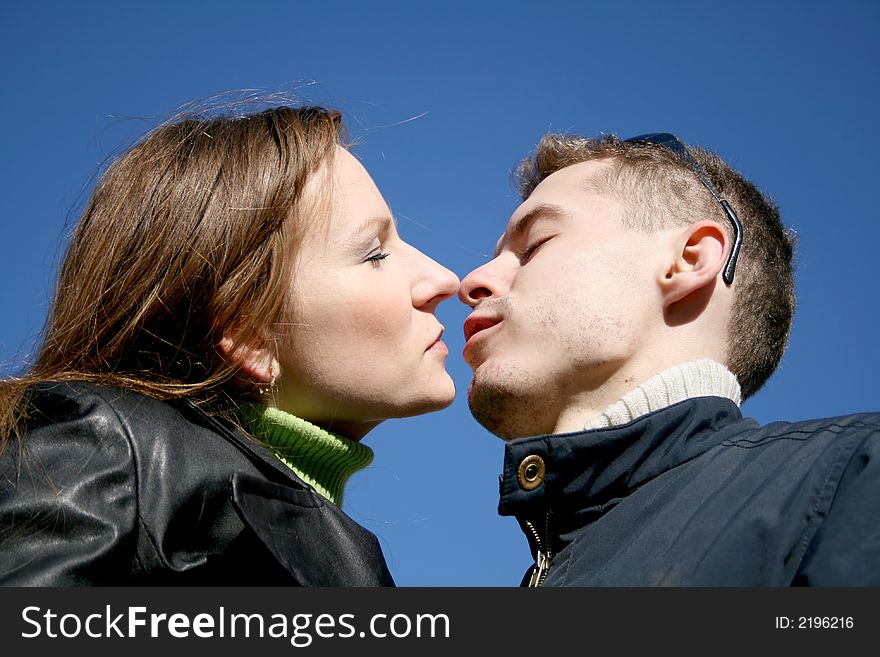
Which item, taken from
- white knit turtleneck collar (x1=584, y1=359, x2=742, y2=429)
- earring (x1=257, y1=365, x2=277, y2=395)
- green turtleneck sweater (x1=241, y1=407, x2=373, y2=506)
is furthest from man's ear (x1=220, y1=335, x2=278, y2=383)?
white knit turtleneck collar (x1=584, y1=359, x2=742, y2=429)

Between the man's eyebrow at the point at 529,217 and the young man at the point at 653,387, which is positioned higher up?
the man's eyebrow at the point at 529,217

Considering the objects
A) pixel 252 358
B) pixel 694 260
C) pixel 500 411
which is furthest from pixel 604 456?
pixel 252 358

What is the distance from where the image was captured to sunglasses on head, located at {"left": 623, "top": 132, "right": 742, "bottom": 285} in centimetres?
368

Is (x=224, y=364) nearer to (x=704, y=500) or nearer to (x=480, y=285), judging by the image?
(x=480, y=285)

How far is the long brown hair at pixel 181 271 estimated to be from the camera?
2.98 metres

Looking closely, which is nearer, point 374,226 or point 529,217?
point 374,226

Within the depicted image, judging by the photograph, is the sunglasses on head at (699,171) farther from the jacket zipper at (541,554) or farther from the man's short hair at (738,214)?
the jacket zipper at (541,554)

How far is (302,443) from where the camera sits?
308 cm

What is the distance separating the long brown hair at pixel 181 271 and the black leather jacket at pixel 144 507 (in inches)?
11.2

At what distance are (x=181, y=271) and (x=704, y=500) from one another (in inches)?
68.9

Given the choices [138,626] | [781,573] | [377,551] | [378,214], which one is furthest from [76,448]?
[781,573]

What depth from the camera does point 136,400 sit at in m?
2.66

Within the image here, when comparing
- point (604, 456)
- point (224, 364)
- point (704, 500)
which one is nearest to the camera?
point (704, 500)

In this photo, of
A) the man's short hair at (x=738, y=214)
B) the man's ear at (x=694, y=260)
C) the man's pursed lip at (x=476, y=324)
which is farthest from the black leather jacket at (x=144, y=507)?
the man's short hair at (x=738, y=214)
